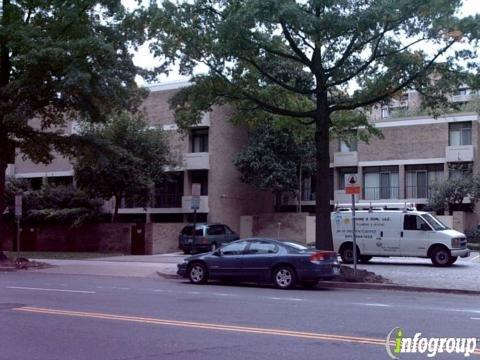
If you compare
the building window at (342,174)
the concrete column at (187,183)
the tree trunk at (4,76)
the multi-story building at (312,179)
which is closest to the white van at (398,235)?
the multi-story building at (312,179)

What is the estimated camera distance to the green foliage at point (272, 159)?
1507 inches

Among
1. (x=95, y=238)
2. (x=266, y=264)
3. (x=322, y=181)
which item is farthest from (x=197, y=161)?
(x=266, y=264)

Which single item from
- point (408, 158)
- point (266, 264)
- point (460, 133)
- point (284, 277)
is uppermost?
point (460, 133)

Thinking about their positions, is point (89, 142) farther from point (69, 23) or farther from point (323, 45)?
point (323, 45)

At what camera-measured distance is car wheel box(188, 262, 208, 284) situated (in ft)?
60.3

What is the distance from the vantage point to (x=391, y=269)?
23094mm

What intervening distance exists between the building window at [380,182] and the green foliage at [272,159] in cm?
606

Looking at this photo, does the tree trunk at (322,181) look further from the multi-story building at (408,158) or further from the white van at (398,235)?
the multi-story building at (408,158)

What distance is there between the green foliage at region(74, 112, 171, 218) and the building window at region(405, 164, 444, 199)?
16816mm

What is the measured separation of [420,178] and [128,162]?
19885mm

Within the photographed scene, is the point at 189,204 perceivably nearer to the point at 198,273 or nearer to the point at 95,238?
the point at 95,238

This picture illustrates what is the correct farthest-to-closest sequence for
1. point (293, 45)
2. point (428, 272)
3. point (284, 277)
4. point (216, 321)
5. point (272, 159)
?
point (272, 159), point (428, 272), point (293, 45), point (284, 277), point (216, 321)

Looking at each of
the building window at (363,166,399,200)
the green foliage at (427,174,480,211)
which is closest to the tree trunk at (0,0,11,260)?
the green foliage at (427,174,480,211)

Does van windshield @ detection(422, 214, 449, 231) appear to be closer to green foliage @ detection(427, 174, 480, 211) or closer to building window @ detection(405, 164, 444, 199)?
green foliage @ detection(427, 174, 480, 211)
